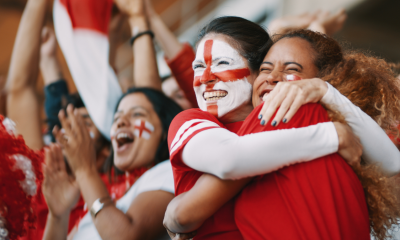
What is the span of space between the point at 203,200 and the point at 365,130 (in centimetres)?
52

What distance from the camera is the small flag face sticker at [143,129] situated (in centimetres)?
225

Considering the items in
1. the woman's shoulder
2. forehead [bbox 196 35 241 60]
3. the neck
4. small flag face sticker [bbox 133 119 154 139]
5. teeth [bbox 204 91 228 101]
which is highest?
forehead [bbox 196 35 241 60]

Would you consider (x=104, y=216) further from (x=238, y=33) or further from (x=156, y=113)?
(x=238, y=33)

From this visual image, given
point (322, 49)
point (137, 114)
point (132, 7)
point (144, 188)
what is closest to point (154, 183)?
point (144, 188)

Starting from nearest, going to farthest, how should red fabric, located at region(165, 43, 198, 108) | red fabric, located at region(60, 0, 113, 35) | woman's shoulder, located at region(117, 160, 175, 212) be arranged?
woman's shoulder, located at region(117, 160, 175, 212), red fabric, located at region(165, 43, 198, 108), red fabric, located at region(60, 0, 113, 35)

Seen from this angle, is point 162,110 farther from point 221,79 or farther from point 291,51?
point 291,51

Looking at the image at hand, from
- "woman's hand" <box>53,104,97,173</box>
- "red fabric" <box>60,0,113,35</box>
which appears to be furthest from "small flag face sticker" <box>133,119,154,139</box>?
"red fabric" <box>60,0,113,35</box>

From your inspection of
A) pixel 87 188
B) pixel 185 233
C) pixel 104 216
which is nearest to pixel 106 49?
pixel 87 188

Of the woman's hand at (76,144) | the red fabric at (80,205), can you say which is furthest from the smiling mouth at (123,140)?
the woman's hand at (76,144)

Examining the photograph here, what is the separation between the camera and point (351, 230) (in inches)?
40.9

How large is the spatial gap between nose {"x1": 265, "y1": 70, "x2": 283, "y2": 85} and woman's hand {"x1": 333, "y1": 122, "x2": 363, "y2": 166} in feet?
0.89

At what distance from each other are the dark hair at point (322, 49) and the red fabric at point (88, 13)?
70.8 inches

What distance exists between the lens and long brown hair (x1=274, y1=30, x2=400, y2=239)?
117 centimetres

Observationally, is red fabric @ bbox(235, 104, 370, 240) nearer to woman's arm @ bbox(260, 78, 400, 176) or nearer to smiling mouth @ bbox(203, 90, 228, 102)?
woman's arm @ bbox(260, 78, 400, 176)
